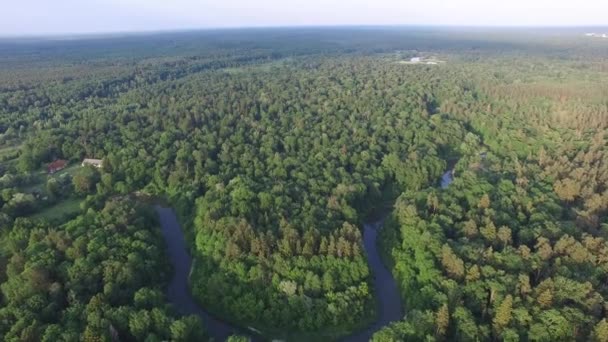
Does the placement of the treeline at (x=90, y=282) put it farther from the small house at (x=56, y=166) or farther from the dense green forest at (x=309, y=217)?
the small house at (x=56, y=166)

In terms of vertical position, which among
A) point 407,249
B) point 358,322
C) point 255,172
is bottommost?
point 358,322

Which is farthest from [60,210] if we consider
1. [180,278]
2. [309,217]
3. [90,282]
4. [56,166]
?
[309,217]

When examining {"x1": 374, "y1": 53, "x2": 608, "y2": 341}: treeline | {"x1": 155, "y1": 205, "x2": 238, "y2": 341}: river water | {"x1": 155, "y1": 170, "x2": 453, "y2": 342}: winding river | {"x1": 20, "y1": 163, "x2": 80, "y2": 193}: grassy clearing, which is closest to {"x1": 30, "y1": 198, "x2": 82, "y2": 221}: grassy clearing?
{"x1": 20, "y1": 163, "x2": 80, "y2": 193}: grassy clearing

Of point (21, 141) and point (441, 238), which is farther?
point (21, 141)

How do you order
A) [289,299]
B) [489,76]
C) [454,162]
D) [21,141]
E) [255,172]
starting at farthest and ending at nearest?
[489,76] → [21,141] → [454,162] → [255,172] → [289,299]

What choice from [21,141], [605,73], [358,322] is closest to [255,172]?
[358,322]

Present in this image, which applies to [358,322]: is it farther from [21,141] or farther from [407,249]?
[21,141]
